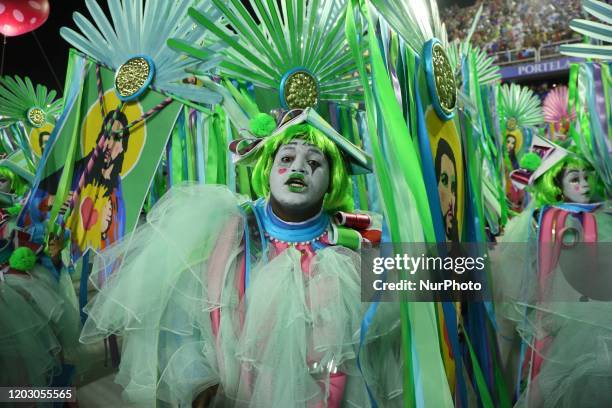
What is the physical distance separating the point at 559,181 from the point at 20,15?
2650 millimetres

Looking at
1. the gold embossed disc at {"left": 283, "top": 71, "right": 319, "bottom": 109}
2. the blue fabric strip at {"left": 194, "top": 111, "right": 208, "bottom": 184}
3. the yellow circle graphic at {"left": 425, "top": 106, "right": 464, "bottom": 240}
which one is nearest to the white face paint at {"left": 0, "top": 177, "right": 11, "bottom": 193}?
the blue fabric strip at {"left": 194, "top": 111, "right": 208, "bottom": 184}

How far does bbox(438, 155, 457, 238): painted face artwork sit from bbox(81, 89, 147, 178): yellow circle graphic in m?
1.31

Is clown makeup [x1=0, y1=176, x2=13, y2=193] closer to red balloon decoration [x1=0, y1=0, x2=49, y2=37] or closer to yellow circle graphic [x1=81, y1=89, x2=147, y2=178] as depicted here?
yellow circle graphic [x1=81, y1=89, x2=147, y2=178]

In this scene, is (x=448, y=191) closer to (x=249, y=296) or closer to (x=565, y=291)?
(x=249, y=296)

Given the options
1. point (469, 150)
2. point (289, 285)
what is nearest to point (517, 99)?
point (469, 150)

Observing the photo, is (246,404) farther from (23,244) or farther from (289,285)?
(23,244)

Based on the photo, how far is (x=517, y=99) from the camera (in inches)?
259

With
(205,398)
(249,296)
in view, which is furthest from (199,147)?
(205,398)

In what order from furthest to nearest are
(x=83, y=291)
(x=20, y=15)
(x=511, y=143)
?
(x=511, y=143) < (x=83, y=291) < (x=20, y=15)

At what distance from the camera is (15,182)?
2.31m

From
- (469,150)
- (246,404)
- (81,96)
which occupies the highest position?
(81,96)

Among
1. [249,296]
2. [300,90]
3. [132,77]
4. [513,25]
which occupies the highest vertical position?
[513,25]

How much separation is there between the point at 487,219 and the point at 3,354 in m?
2.71

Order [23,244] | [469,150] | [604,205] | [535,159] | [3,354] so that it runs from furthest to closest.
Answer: [535,159], [604,205], [23,244], [3,354], [469,150]
